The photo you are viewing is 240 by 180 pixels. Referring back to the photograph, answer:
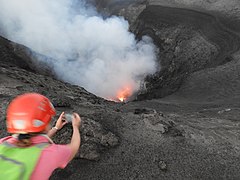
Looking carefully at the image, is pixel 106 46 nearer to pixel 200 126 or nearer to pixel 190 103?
pixel 190 103

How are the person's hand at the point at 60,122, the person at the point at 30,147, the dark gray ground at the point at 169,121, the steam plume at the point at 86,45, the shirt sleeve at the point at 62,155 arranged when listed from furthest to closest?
the steam plume at the point at 86,45, the dark gray ground at the point at 169,121, the person's hand at the point at 60,122, the shirt sleeve at the point at 62,155, the person at the point at 30,147

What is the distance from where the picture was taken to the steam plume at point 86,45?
15523 mm

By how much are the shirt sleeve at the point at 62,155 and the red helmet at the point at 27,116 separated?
26cm

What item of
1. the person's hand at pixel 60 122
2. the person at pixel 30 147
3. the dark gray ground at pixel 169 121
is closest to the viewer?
the person at pixel 30 147

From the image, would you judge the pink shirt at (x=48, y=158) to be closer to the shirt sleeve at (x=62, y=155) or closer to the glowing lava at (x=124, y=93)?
the shirt sleeve at (x=62, y=155)

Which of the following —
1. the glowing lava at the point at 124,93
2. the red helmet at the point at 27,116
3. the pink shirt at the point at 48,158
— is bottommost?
the pink shirt at the point at 48,158

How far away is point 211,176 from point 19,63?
9983 mm

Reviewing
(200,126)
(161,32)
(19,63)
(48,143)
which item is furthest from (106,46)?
(48,143)

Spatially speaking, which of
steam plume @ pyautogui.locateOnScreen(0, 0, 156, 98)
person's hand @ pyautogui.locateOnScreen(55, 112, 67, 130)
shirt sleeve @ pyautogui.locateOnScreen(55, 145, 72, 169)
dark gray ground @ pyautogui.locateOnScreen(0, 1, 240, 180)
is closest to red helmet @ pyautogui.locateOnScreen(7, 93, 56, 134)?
shirt sleeve @ pyautogui.locateOnScreen(55, 145, 72, 169)

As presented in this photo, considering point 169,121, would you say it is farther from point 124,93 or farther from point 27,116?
point 124,93

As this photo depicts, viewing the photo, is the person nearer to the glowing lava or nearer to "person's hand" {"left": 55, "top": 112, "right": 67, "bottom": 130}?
"person's hand" {"left": 55, "top": 112, "right": 67, "bottom": 130}

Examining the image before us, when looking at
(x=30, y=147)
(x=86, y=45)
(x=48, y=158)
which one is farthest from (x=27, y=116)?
(x=86, y=45)

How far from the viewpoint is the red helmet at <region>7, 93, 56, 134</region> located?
8.25 ft

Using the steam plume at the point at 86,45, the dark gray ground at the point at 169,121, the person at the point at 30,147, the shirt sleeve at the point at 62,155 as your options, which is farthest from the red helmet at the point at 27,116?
the steam plume at the point at 86,45
